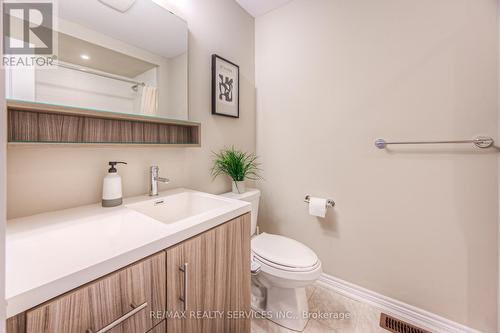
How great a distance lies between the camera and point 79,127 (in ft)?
3.16

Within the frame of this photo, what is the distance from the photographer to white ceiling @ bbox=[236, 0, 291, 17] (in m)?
1.74

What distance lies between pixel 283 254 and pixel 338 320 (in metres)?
0.57

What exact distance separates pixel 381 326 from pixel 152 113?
1.87 metres

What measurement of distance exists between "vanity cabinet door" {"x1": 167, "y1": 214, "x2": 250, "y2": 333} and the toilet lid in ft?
0.85

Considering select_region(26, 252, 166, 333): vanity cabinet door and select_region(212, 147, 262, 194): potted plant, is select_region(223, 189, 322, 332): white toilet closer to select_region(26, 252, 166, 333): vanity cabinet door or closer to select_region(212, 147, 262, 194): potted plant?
select_region(212, 147, 262, 194): potted plant

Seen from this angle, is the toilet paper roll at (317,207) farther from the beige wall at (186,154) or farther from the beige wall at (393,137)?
the beige wall at (186,154)

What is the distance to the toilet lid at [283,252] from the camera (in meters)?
1.23

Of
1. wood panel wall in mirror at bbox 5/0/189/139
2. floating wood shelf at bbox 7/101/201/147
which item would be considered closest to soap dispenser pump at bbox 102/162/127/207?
floating wood shelf at bbox 7/101/201/147

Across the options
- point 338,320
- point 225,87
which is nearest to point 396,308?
point 338,320

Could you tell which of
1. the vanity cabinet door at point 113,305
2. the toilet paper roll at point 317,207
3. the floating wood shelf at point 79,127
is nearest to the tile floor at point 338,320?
the toilet paper roll at point 317,207

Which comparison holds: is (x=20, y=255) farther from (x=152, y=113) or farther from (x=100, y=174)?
(x=152, y=113)

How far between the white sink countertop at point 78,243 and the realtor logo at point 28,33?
599 millimetres

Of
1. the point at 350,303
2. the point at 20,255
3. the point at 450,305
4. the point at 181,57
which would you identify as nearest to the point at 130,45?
the point at 181,57

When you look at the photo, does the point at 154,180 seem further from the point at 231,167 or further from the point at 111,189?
the point at 231,167
